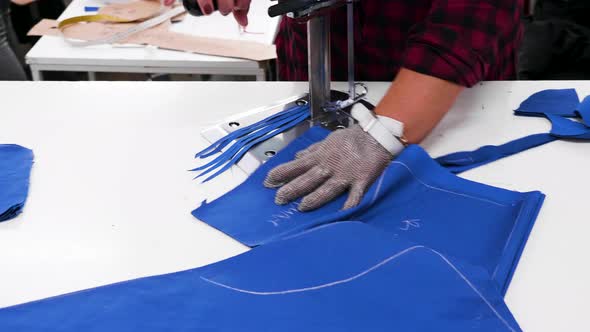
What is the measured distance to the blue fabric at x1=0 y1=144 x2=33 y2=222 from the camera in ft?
2.70

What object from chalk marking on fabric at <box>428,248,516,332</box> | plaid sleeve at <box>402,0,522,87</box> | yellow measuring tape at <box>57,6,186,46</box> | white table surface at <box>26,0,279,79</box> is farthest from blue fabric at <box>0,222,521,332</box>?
yellow measuring tape at <box>57,6,186,46</box>

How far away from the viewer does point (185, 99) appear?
1.09 m

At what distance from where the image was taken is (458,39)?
0.94 m

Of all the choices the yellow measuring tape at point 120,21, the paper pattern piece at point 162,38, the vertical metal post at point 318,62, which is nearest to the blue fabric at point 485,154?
the vertical metal post at point 318,62

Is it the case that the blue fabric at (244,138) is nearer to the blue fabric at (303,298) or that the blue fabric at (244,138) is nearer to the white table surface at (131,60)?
the blue fabric at (303,298)

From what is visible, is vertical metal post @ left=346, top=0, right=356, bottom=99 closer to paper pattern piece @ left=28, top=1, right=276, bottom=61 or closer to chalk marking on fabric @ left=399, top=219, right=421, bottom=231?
chalk marking on fabric @ left=399, top=219, right=421, bottom=231

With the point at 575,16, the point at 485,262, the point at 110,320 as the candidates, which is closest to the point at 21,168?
the point at 110,320

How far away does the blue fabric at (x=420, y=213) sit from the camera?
0.73 meters

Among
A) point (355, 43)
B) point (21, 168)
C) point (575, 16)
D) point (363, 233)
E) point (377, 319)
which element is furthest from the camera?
point (575, 16)

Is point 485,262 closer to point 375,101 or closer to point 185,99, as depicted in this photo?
point 375,101

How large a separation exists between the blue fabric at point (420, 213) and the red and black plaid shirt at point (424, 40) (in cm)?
18

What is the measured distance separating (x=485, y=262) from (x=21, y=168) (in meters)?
0.62

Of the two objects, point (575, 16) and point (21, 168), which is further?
point (575, 16)

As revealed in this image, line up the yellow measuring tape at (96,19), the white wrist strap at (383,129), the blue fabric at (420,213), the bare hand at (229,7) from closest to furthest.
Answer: the blue fabric at (420,213), the white wrist strap at (383,129), the bare hand at (229,7), the yellow measuring tape at (96,19)
